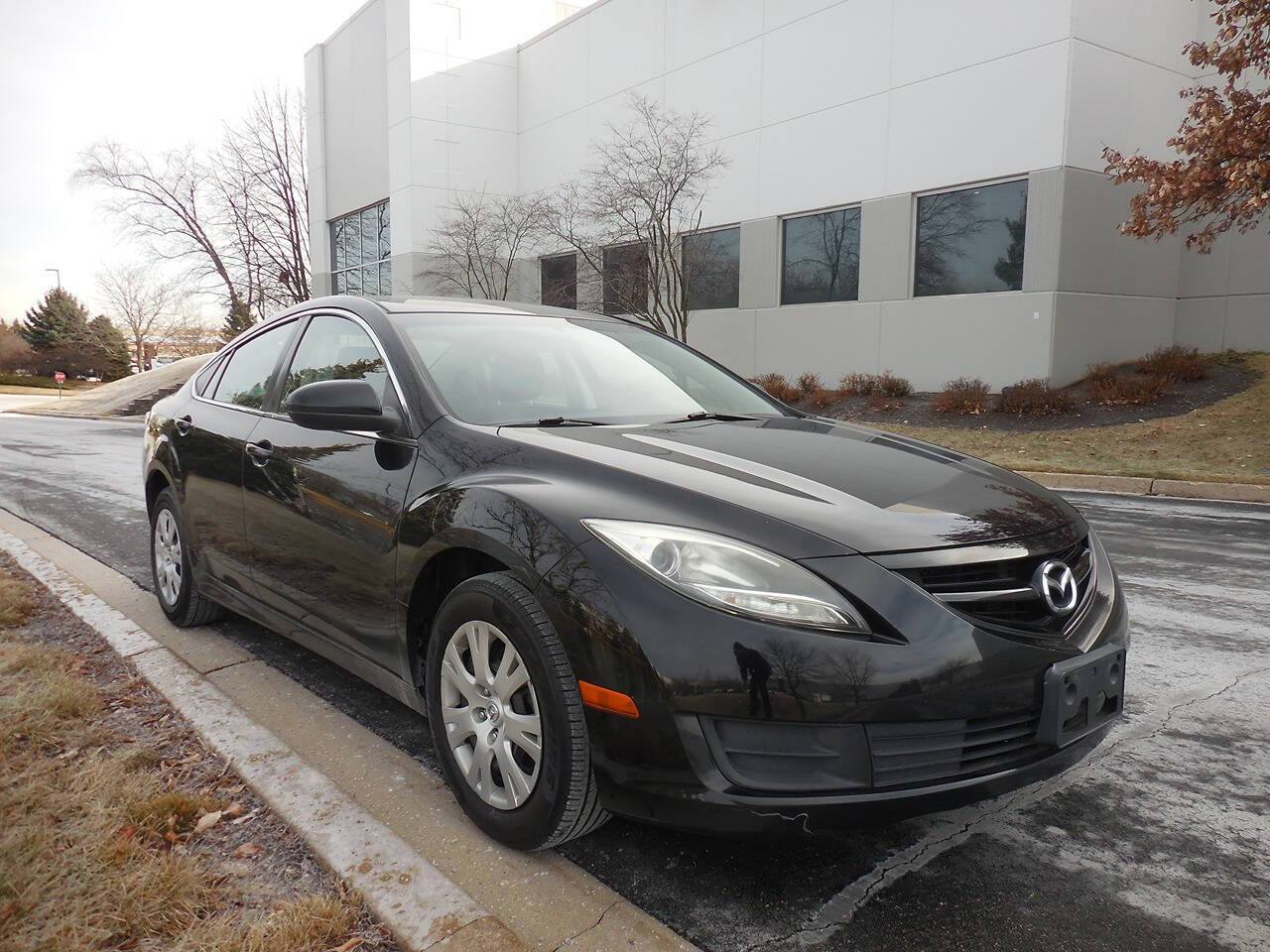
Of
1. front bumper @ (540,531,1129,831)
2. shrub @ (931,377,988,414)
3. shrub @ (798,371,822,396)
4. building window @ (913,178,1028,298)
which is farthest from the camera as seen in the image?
shrub @ (798,371,822,396)

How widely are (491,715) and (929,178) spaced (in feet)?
52.3

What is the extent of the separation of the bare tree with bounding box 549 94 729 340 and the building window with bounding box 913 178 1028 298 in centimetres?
527

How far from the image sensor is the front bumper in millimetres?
2037

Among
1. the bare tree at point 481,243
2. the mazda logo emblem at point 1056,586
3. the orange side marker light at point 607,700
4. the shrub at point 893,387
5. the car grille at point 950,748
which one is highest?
the bare tree at point 481,243

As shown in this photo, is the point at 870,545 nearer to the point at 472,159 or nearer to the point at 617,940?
the point at 617,940

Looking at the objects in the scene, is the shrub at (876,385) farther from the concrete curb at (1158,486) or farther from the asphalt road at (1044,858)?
the asphalt road at (1044,858)

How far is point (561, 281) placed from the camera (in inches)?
976

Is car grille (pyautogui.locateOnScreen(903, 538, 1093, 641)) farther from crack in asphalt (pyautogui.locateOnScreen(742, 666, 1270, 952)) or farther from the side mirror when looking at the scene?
the side mirror

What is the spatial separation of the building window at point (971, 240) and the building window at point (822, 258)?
56.0 inches

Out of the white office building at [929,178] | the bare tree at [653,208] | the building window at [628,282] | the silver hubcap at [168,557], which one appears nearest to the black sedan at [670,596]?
the silver hubcap at [168,557]

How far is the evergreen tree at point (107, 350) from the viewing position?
71188 millimetres

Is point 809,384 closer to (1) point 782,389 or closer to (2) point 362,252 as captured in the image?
(1) point 782,389

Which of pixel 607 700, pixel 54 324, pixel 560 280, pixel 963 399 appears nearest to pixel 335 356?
pixel 607 700

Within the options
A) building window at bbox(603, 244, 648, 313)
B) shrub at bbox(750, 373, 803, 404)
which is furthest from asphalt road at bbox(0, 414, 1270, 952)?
building window at bbox(603, 244, 648, 313)
